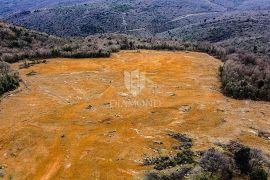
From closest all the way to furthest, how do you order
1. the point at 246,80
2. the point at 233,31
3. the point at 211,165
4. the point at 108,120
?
the point at 211,165 < the point at 108,120 < the point at 246,80 < the point at 233,31

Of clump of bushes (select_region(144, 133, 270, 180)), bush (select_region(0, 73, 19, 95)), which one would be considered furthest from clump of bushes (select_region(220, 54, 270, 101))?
bush (select_region(0, 73, 19, 95))

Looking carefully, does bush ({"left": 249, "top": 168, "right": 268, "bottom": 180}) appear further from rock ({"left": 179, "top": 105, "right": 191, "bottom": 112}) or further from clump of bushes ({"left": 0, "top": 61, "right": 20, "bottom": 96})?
clump of bushes ({"left": 0, "top": 61, "right": 20, "bottom": 96})

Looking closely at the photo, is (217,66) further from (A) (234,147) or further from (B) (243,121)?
(A) (234,147)

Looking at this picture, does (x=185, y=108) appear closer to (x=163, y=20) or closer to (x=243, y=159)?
(x=243, y=159)

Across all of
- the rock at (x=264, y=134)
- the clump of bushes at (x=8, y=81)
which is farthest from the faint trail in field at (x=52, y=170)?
the clump of bushes at (x=8, y=81)

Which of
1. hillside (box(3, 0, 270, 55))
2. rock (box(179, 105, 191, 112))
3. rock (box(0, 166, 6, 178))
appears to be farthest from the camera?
hillside (box(3, 0, 270, 55))

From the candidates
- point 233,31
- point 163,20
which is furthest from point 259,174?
point 163,20
